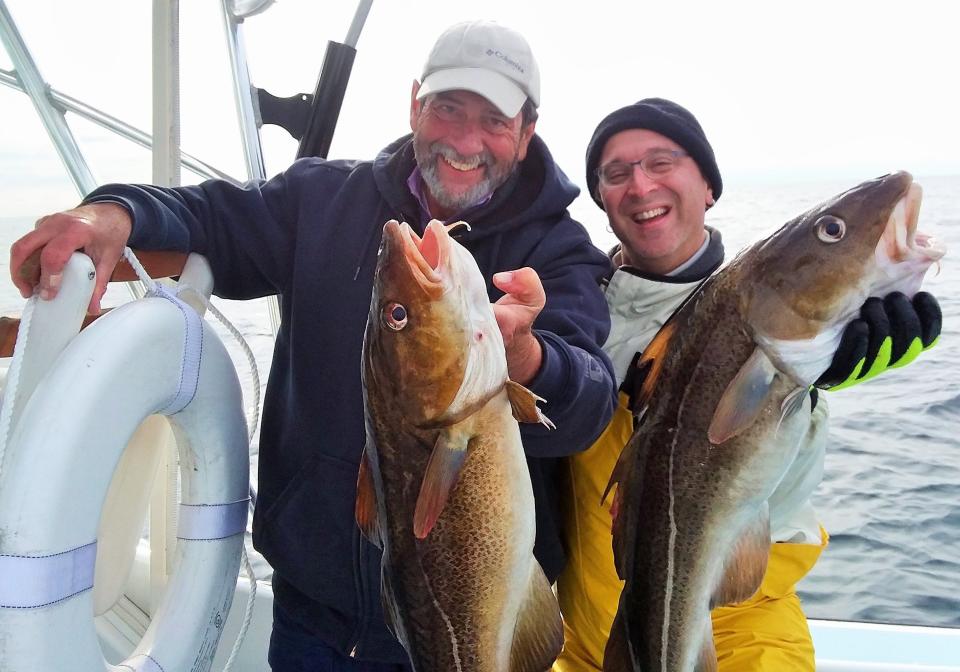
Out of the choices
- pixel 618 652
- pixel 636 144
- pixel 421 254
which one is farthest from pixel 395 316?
pixel 636 144

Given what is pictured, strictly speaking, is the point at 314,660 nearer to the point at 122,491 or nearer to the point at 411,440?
the point at 122,491

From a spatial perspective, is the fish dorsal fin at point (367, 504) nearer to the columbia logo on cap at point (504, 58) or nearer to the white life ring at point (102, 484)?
the white life ring at point (102, 484)

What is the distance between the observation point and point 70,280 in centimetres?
197

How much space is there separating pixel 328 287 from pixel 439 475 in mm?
1138

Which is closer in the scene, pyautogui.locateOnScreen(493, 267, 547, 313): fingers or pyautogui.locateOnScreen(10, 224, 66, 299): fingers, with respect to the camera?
pyautogui.locateOnScreen(493, 267, 547, 313): fingers

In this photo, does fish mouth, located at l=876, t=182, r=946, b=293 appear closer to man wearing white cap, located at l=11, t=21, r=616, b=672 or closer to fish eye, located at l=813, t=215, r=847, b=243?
fish eye, located at l=813, t=215, r=847, b=243

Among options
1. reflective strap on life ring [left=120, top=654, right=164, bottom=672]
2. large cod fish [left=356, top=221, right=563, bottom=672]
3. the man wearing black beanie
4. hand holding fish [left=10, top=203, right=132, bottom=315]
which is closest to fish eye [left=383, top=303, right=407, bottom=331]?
large cod fish [left=356, top=221, right=563, bottom=672]

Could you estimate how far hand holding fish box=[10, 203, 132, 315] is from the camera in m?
1.96

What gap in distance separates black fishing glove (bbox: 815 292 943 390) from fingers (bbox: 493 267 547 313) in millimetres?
765

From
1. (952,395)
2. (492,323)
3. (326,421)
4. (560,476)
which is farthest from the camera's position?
(952,395)

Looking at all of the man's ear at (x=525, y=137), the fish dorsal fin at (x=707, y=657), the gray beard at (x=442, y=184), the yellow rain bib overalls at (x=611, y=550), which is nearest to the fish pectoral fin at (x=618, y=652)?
the fish dorsal fin at (x=707, y=657)

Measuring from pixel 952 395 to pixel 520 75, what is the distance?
23.7ft

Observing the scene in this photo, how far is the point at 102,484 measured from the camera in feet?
6.24

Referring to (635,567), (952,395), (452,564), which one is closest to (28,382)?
(452,564)
